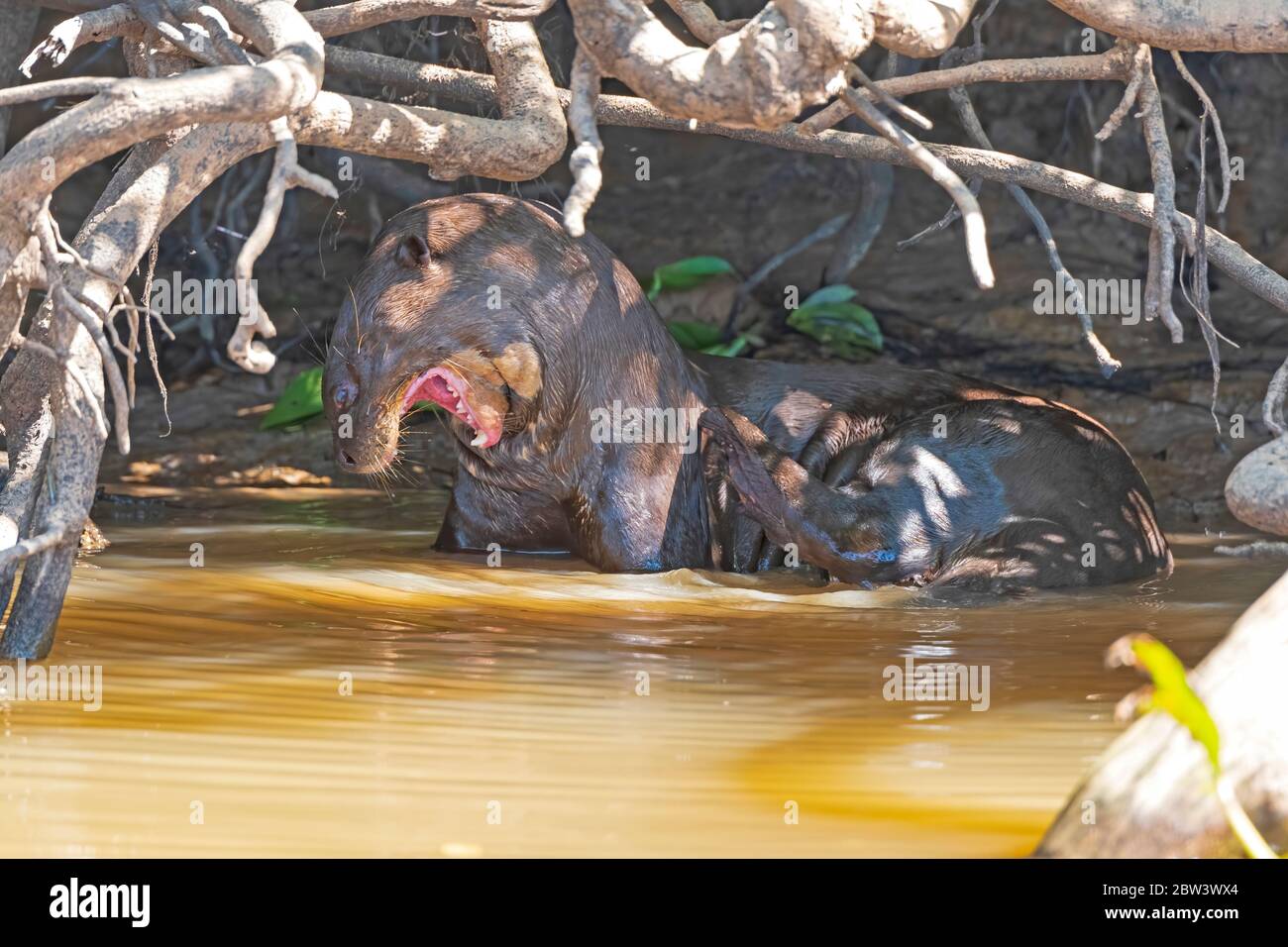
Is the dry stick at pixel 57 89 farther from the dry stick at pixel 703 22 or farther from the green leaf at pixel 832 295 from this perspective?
the green leaf at pixel 832 295

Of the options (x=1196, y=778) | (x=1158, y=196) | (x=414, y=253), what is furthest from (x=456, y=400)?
(x=1196, y=778)

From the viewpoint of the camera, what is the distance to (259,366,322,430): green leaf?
727 cm

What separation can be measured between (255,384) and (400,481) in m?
1.23

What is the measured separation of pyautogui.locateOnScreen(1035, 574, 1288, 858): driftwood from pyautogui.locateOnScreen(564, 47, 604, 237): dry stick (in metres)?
1.36

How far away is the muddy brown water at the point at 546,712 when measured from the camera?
263cm

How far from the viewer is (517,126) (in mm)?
4293

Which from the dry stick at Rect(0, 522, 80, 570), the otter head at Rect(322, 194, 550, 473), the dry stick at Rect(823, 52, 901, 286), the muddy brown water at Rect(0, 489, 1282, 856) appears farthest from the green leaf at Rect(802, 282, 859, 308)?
the dry stick at Rect(0, 522, 80, 570)

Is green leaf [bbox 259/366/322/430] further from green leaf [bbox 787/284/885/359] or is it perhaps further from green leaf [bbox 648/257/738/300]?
green leaf [bbox 787/284/885/359]

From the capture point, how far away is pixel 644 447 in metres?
5.20

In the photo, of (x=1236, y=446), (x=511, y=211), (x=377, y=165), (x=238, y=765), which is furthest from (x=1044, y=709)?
(x=377, y=165)

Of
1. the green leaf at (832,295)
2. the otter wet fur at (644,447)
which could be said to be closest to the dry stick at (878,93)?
the otter wet fur at (644,447)

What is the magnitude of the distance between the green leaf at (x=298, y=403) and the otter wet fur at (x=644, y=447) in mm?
2005

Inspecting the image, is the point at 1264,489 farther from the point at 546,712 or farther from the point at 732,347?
the point at 732,347

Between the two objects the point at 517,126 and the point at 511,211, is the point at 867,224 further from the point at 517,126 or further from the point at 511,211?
the point at 517,126
